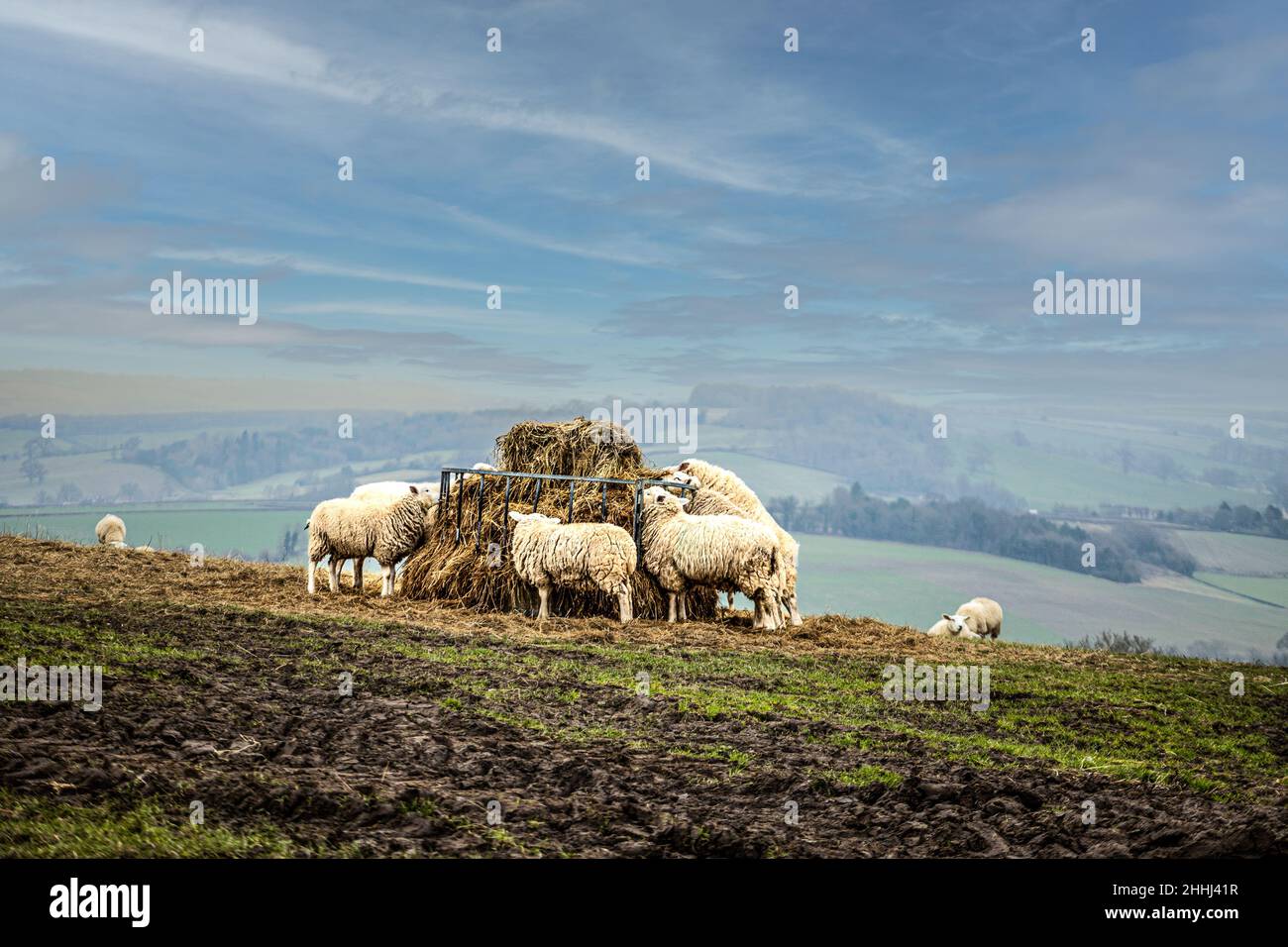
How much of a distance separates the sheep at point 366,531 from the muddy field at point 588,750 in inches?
142

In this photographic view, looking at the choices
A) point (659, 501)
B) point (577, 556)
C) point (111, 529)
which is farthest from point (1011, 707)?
point (111, 529)

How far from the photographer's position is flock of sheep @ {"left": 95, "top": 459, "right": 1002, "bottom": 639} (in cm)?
1731

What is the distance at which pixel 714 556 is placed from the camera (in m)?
17.4

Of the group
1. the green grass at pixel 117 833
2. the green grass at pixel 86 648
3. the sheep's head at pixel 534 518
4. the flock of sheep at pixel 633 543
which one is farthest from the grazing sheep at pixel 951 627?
the green grass at pixel 117 833

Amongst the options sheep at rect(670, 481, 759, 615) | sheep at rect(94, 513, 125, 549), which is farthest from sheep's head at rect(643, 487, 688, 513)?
sheep at rect(94, 513, 125, 549)

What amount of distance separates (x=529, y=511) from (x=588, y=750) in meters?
11.0

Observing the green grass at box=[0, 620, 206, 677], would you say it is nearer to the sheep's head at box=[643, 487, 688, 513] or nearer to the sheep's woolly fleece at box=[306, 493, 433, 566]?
the sheep's woolly fleece at box=[306, 493, 433, 566]

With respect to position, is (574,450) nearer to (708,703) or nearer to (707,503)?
(707,503)

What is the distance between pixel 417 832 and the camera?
21.3ft

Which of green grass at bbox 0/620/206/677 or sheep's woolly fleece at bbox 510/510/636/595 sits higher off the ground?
sheep's woolly fleece at bbox 510/510/636/595

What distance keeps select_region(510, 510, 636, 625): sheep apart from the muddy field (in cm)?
191

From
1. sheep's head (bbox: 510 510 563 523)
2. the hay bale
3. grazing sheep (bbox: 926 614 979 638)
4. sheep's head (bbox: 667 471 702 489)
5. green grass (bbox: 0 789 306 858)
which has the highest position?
the hay bale

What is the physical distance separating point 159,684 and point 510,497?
10.5 meters
